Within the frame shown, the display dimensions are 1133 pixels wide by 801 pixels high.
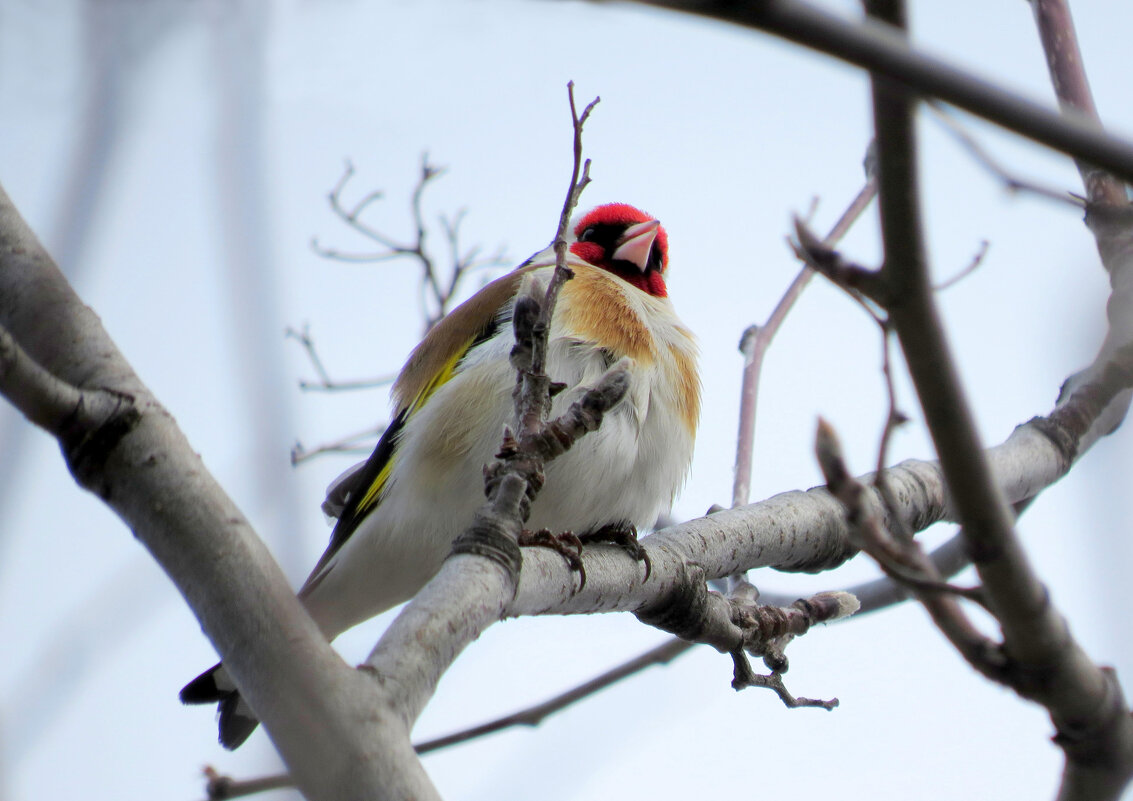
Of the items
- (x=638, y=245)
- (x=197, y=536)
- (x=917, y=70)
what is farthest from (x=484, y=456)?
(x=917, y=70)

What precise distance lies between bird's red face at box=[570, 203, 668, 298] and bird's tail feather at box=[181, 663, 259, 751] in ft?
8.24

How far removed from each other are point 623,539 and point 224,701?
1.27 metres

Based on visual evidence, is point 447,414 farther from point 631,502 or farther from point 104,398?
point 104,398

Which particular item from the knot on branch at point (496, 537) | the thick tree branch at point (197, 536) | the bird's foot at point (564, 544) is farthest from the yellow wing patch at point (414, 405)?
the thick tree branch at point (197, 536)

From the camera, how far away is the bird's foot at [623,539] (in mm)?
2707

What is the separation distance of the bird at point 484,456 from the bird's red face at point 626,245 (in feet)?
2.81

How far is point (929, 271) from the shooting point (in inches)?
51.0

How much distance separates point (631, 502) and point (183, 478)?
6.67 feet

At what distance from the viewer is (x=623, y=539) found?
9.96ft

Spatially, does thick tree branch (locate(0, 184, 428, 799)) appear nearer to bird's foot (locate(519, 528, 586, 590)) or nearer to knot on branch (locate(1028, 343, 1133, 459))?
bird's foot (locate(519, 528, 586, 590))

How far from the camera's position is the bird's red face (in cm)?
507

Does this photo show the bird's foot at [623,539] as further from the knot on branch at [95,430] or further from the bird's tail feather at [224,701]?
the knot on branch at [95,430]

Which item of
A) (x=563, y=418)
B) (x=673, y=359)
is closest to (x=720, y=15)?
(x=563, y=418)

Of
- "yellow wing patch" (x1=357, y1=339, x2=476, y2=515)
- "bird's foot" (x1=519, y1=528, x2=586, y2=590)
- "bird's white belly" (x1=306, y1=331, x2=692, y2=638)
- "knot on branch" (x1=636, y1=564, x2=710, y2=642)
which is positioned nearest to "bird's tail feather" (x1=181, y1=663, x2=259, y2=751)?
"bird's white belly" (x1=306, y1=331, x2=692, y2=638)
